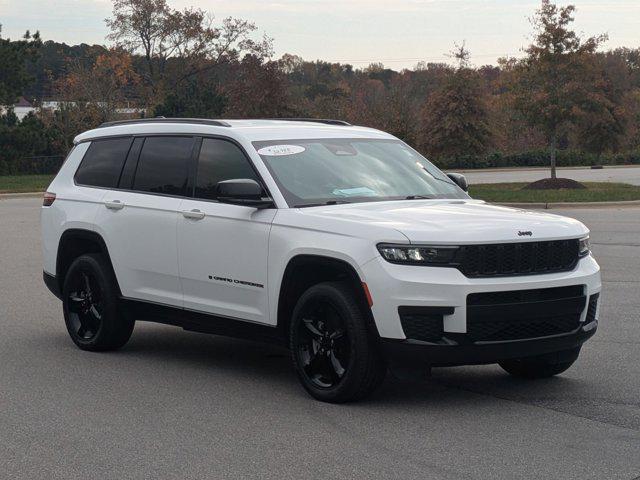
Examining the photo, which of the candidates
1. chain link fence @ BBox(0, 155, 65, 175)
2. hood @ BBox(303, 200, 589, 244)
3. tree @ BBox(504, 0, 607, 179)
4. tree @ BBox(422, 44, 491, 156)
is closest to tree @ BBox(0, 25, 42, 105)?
chain link fence @ BBox(0, 155, 65, 175)

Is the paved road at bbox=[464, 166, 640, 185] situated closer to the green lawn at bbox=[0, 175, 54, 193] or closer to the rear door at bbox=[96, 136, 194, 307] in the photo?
the green lawn at bbox=[0, 175, 54, 193]

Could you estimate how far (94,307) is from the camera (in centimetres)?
922

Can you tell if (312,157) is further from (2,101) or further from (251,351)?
(2,101)

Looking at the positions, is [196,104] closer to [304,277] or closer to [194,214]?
[194,214]

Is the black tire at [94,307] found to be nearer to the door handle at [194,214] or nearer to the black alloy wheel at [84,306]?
the black alloy wheel at [84,306]

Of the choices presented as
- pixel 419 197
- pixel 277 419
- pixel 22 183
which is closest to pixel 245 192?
pixel 419 197

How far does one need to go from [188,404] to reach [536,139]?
76116 millimetres

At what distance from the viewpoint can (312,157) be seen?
8.05 m

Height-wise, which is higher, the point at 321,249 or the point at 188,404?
the point at 321,249

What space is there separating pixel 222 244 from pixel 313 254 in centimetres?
98

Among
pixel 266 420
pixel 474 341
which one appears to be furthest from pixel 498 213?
pixel 266 420

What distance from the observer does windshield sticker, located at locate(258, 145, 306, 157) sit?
8.00 metres

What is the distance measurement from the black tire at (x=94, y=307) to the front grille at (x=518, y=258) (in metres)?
A: 3.41

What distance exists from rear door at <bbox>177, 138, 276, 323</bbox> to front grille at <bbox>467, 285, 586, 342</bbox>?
1592 millimetres
